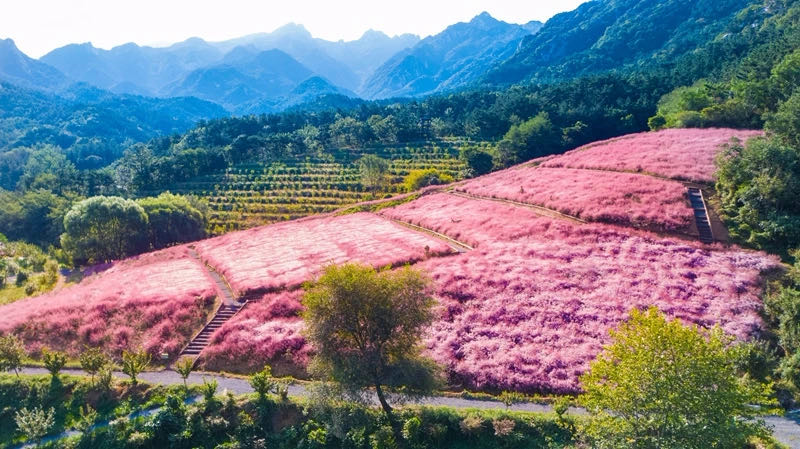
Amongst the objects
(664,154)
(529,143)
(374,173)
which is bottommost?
(664,154)

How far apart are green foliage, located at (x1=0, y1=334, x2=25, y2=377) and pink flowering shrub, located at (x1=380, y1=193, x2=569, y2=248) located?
4425cm

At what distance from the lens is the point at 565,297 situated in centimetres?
3756

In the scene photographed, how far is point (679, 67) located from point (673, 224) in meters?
150

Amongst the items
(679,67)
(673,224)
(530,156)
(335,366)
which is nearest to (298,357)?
(335,366)

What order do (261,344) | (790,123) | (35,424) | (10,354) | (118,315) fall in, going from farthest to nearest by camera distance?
1. (790,123)
2. (118,315)
3. (261,344)
4. (10,354)
5. (35,424)

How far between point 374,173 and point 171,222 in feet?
151

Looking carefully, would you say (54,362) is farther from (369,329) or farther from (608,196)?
(608,196)

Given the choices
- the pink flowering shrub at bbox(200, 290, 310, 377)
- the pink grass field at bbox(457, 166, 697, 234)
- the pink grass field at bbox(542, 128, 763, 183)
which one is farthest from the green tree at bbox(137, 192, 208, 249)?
the pink grass field at bbox(542, 128, 763, 183)

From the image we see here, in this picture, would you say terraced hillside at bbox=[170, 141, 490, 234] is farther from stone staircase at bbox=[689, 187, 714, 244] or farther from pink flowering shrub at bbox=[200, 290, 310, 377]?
stone staircase at bbox=[689, 187, 714, 244]

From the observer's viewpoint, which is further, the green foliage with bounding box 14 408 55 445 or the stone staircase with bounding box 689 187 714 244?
the stone staircase with bounding box 689 187 714 244

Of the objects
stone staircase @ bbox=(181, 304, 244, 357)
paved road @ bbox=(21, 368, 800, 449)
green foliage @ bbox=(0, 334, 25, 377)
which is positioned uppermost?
green foliage @ bbox=(0, 334, 25, 377)

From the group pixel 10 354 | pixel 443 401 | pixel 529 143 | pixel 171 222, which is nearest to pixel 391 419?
pixel 443 401

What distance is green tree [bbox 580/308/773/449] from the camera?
17.5 metres

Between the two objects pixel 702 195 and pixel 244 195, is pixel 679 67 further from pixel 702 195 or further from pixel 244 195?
pixel 244 195
